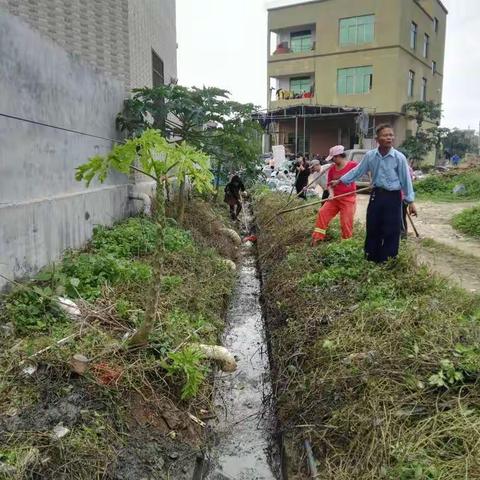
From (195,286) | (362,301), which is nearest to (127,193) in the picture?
(195,286)

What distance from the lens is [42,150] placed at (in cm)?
483

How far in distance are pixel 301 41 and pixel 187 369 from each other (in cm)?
3191

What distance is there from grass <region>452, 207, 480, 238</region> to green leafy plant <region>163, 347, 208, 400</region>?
24.0 ft

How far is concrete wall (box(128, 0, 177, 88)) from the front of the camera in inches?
330

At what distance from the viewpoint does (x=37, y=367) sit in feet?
9.68

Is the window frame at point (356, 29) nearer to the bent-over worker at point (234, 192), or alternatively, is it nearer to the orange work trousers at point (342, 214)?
the bent-over worker at point (234, 192)

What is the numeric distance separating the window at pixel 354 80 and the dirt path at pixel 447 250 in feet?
61.6

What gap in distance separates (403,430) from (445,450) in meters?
0.24

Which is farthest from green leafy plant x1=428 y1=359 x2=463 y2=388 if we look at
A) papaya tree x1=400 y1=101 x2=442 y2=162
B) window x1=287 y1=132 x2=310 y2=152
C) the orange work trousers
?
window x1=287 y1=132 x2=310 y2=152

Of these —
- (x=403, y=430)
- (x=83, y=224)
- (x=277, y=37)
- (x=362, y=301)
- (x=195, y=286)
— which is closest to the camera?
(x=403, y=430)

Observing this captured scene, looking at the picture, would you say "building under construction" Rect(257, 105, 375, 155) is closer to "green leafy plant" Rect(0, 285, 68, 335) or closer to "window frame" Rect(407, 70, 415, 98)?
"window frame" Rect(407, 70, 415, 98)

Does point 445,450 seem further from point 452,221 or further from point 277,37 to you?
point 277,37

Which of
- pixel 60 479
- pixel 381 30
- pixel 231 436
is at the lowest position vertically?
pixel 231 436

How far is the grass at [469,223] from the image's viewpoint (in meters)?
8.99
